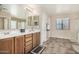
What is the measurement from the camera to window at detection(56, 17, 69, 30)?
1.63m

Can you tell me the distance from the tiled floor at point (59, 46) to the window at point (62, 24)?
207 mm

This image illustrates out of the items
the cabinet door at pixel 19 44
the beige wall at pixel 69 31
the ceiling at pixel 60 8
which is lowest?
the cabinet door at pixel 19 44

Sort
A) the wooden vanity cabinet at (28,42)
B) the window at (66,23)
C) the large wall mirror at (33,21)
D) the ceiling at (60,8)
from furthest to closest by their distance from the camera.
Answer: the wooden vanity cabinet at (28,42) → the large wall mirror at (33,21) → the window at (66,23) → the ceiling at (60,8)

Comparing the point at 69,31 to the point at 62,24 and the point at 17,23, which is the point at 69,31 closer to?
the point at 62,24

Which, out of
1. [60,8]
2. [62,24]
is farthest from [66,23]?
[60,8]

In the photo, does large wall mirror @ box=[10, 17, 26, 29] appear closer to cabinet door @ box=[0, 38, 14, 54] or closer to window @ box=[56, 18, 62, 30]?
cabinet door @ box=[0, 38, 14, 54]

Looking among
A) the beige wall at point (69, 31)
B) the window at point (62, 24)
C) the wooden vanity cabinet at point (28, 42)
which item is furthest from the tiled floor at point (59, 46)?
the wooden vanity cabinet at point (28, 42)

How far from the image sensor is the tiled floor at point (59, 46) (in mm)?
1589

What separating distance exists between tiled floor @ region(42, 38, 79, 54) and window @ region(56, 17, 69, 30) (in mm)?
207

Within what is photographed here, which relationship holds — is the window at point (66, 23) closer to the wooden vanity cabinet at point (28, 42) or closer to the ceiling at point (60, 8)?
the ceiling at point (60, 8)

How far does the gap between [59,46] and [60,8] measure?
0.62 metres

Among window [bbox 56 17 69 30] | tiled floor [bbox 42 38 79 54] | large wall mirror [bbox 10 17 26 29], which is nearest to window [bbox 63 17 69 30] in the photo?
window [bbox 56 17 69 30]

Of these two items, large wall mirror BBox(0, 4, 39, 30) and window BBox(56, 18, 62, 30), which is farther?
large wall mirror BBox(0, 4, 39, 30)
